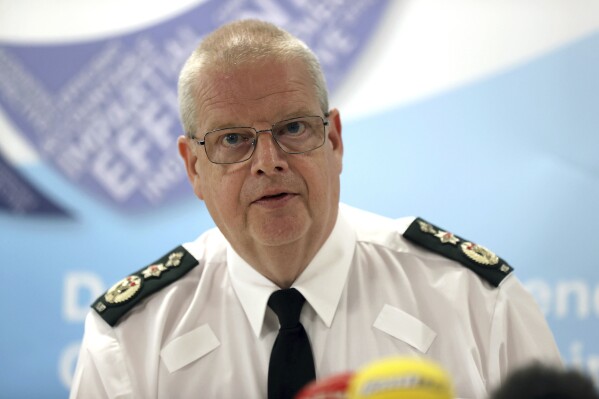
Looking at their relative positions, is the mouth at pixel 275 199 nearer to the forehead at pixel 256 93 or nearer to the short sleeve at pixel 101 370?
the forehead at pixel 256 93

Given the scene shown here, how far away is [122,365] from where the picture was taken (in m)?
1.74

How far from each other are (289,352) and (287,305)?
109 millimetres

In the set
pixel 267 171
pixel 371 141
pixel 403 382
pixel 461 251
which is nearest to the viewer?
pixel 403 382

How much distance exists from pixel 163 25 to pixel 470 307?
5.42ft

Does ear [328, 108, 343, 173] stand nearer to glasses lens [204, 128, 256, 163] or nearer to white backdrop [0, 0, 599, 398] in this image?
glasses lens [204, 128, 256, 163]

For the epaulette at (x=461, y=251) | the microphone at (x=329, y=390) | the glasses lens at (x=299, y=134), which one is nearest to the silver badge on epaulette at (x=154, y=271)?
the glasses lens at (x=299, y=134)

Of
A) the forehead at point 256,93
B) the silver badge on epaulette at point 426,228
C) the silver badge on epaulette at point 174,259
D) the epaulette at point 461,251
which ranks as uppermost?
the forehead at point 256,93

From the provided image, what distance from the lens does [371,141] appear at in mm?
2760

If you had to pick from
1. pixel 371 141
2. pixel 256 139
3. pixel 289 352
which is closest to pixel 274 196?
pixel 256 139

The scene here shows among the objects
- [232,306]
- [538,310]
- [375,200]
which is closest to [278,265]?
[232,306]

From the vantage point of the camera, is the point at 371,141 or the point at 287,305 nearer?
the point at 287,305

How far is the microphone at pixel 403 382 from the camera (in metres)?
0.65

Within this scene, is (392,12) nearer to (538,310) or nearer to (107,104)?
(107,104)

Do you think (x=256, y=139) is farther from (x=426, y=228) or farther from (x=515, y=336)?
(x=515, y=336)
